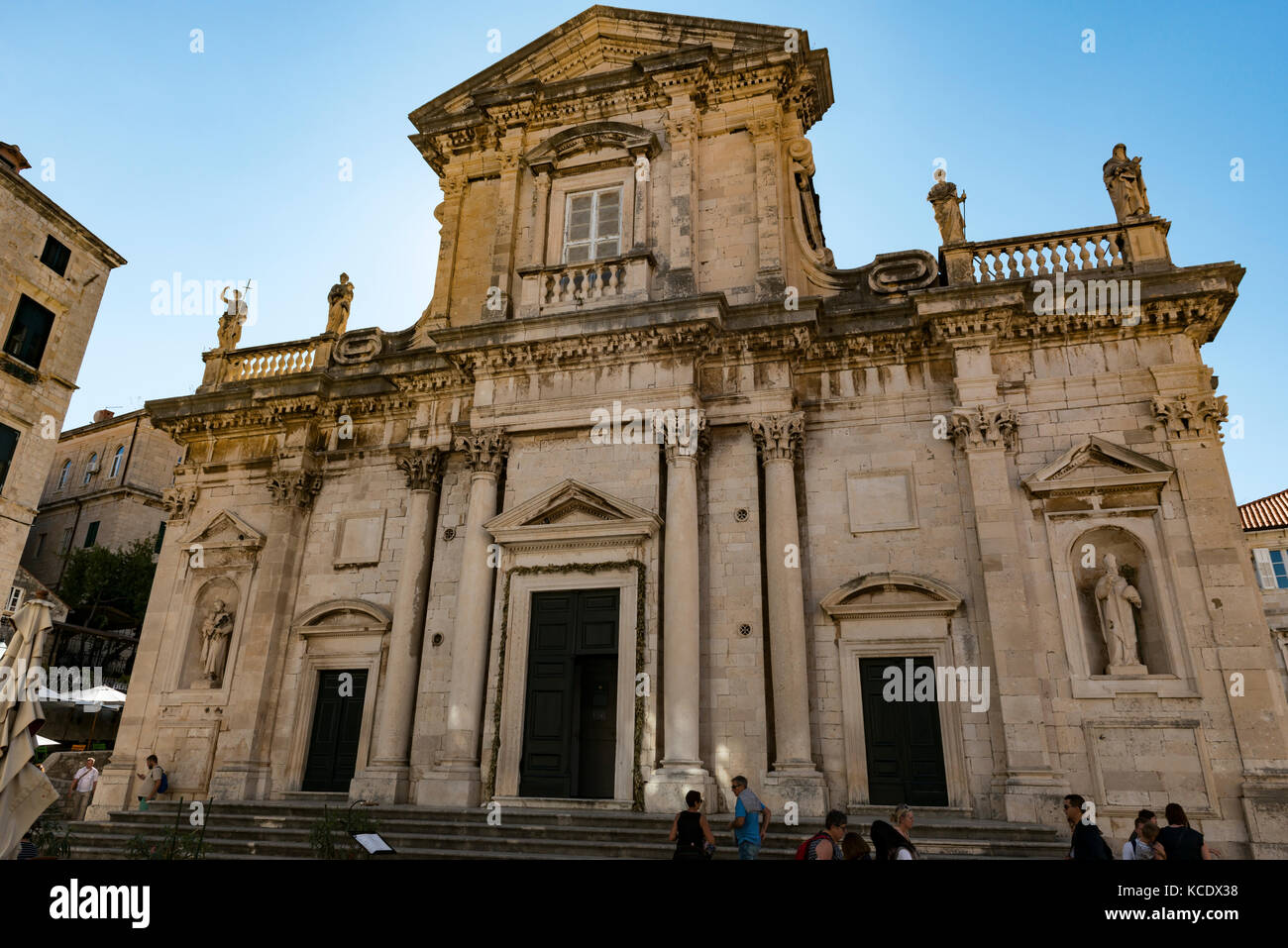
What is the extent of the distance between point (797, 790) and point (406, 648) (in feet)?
24.2

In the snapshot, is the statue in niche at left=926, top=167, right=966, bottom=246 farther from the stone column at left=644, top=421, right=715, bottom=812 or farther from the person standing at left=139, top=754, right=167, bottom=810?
the person standing at left=139, top=754, right=167, bottom=810

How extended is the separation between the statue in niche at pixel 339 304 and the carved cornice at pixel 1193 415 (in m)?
16.5

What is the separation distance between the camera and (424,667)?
1465 cm

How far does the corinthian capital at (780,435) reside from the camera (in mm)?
13852

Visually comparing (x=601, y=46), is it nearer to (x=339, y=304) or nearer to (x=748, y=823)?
(x=339, y=304)

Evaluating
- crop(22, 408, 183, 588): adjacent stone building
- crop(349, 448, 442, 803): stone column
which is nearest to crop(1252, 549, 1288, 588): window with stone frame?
crop(349, 448, 442, 803): stone column

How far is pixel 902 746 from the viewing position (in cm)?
1239

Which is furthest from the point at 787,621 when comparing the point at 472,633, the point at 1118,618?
the point at 472,633

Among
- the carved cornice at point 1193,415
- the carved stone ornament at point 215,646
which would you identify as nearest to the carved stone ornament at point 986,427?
the carved cornice at point 1193,415

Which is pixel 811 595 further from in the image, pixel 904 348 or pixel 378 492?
pixel 378 492

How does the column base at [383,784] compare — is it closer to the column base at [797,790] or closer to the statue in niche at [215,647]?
the statue in niche at [215,647]

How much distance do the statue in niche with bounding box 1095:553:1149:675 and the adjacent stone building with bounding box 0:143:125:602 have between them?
86.2 feet
